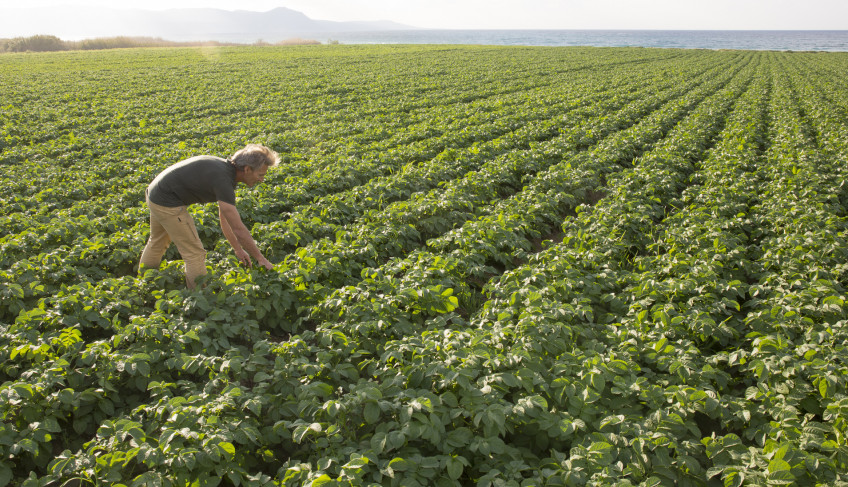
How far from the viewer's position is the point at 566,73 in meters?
30.7

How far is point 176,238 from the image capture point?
4887mm

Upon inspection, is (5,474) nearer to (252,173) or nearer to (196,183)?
(196,183)

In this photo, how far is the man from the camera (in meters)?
4.53

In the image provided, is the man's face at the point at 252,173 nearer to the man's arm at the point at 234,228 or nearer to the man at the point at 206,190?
the man at the point at 206,190

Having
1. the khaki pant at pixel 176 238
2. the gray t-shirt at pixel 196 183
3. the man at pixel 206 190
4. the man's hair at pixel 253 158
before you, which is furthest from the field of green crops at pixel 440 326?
the man's hair at pixel 253 158

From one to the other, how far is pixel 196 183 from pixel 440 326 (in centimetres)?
290

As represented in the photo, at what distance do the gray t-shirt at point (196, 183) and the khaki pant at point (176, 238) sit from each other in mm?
104

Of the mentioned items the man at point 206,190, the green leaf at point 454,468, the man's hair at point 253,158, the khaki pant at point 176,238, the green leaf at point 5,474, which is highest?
the man's hair at point 253,158

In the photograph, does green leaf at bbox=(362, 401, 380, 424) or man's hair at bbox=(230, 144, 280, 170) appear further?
man's hair at bbox=(230, 144, 280, 170)

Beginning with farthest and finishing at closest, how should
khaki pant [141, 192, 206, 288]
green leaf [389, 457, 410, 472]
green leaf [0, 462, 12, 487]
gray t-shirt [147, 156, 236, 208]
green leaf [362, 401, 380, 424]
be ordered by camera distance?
khaki pant [141, 192, 206, 288] < gray t-shirt [147, 156, 236, 208] < green leaf [362, 401, 380, 424] < green leaf [0, 462, 12, 487] < green leaf [389, 457, 410, 472]

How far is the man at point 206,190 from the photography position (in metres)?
4.53

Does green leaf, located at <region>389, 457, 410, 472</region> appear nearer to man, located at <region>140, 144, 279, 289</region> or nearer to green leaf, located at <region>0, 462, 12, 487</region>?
green leaf, located at <region>0, 462, 12, 487</region>

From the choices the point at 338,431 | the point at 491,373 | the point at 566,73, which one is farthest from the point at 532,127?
the point at 566,73

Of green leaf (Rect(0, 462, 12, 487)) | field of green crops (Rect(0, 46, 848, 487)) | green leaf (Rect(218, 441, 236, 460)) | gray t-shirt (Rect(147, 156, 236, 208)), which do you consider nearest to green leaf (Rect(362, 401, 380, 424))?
field of green crops (Rect(0, 46, 848, 487))
